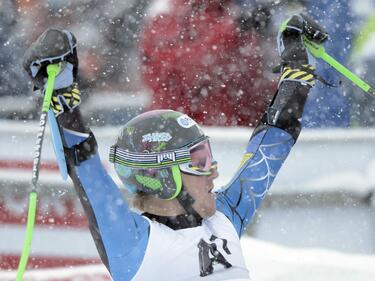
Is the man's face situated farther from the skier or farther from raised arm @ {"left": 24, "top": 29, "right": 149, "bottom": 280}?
raised arm @ {"left": 24, "top": 29, "right": 149, "bottom": 280}

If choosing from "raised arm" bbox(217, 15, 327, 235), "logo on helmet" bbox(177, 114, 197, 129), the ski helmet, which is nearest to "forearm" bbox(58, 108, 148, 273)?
the ski helmet

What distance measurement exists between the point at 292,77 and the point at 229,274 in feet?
3.10

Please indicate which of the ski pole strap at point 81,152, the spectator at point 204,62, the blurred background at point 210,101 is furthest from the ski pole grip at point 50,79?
the spectator at point 204,62

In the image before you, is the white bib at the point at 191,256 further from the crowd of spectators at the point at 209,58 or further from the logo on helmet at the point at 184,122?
the crowd of spectators at the point at 209,58

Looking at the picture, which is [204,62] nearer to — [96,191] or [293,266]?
[293,266]

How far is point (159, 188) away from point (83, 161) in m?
0.37

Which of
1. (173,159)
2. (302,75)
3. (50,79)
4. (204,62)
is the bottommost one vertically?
(204,62)

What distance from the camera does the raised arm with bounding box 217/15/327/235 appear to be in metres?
3.39

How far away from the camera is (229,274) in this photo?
3.02 metres

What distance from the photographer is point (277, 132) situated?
137 inches

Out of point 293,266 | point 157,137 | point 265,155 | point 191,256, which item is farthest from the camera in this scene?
point 293,266

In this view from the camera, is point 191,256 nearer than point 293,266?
Yes

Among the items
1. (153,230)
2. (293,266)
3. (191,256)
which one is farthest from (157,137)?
(293,266)

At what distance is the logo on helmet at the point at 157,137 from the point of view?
306 cm
